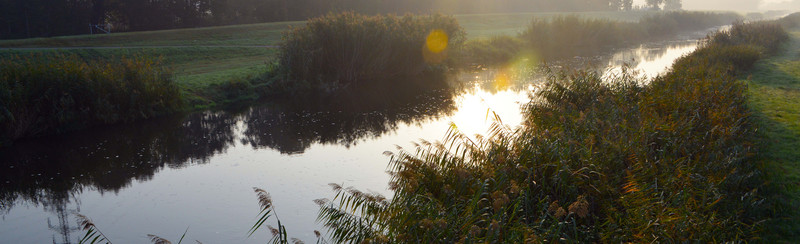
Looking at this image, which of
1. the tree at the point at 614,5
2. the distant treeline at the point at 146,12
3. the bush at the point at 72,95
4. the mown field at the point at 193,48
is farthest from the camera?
the tree at the point at 614,5

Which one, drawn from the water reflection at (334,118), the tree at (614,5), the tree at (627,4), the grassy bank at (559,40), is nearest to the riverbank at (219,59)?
the water reflection at (334,118)

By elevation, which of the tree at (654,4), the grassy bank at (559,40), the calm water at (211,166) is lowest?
the calm water at (211,166)

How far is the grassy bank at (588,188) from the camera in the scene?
16.9 ft

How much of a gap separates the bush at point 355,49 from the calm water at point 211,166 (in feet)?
7.59

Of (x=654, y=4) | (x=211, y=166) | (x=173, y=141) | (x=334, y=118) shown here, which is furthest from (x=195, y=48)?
(x=654, y=4)

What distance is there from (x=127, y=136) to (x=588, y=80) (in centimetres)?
1009

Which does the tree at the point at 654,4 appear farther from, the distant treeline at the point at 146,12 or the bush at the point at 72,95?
the bush at the point at 72,95

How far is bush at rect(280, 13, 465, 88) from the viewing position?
18.0m

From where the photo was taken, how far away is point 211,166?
1017cm

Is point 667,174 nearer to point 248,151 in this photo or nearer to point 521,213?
point 521,213

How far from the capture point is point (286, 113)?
49.1ft

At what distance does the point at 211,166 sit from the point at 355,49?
388 inches

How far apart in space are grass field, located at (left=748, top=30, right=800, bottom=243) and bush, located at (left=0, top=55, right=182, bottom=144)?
12.9m

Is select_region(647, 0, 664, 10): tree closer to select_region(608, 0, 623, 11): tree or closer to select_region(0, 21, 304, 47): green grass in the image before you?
select_region(608, 0, 623, 11): tree
